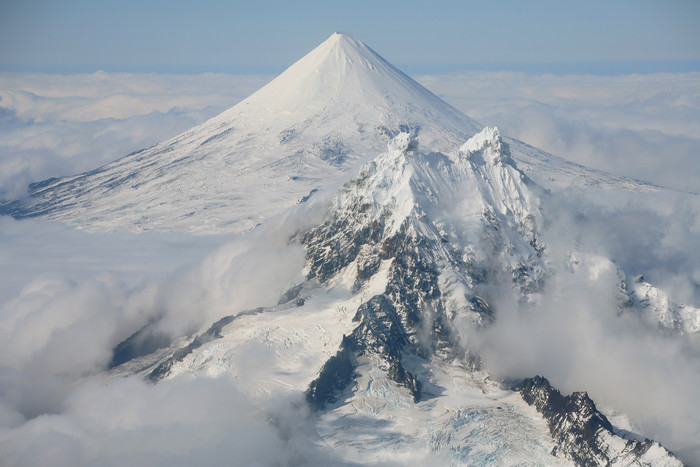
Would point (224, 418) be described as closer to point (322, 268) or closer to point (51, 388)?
point (322, 268)

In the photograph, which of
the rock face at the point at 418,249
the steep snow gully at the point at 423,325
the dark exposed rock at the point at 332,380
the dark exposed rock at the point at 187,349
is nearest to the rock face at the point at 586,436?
the steep snow gully at the point at 423,325

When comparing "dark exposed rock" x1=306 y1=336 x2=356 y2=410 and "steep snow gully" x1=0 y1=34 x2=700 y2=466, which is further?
"dark exposed rock" x1=306 y1=336 x2=356 y2=410

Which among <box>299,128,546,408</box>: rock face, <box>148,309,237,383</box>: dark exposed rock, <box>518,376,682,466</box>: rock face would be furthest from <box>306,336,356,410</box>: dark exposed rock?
<box>518,376,682,466</box>: rock face

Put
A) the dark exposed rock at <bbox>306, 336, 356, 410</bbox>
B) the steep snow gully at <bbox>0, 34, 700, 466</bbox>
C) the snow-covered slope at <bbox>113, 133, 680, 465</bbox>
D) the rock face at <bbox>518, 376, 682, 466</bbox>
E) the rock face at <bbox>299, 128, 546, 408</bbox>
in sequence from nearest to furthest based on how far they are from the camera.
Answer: the rock face at <bbox>518, 376, 682, 466</bbox> < the steep snow gully at <bbox>0, 34, 700, 466</bbox> < the snow-covered slope at <bbox>113, 133, 680, 465</bbox> < the dark exposed rock at <bbox>306, 336, 356, 410</bbox> < the rock face at <bbox>299, 128, 546, 408</bbox>

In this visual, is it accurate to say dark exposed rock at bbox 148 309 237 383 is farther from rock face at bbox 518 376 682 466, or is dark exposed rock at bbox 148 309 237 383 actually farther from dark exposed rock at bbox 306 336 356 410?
rock face at bbox 518 376 682 466

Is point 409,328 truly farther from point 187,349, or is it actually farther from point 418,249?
point 187,349

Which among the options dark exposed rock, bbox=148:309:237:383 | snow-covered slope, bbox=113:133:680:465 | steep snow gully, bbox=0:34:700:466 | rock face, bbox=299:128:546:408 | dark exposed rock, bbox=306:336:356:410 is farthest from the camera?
dark exposed rock, bbox=148:309:237:383

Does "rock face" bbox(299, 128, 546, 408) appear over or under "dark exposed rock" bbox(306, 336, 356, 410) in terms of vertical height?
→ over

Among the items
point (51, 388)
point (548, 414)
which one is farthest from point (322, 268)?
point (51, 388)

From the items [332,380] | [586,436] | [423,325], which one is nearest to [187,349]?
[332,380]
